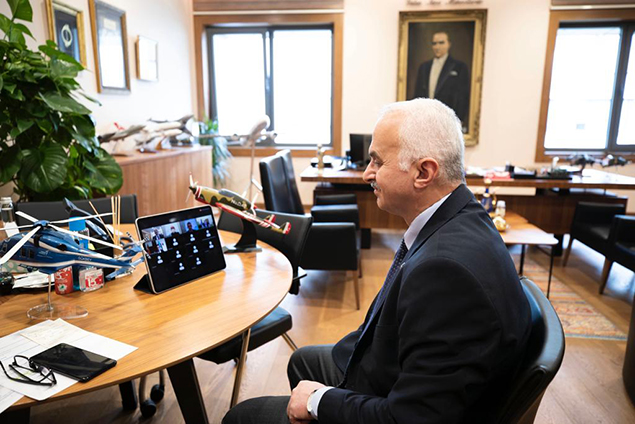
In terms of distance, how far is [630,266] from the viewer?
2936 mm

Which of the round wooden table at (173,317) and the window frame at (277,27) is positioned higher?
the window frame at (277,27)

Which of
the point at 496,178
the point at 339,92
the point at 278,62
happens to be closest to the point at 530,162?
the point at 496,178

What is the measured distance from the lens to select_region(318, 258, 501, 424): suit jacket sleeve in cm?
79

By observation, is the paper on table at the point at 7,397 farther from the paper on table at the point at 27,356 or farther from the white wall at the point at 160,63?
the white wall at the point at 160,63

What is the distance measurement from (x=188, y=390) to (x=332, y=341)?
4.39 feet

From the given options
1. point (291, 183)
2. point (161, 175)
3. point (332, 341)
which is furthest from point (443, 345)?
point (161, 175)

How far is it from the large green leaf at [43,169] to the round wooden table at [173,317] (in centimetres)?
128

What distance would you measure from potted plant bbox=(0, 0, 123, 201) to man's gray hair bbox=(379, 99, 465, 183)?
216 cm

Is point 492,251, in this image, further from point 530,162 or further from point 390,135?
point 530,162

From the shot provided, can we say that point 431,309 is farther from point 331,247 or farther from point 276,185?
point 276,185

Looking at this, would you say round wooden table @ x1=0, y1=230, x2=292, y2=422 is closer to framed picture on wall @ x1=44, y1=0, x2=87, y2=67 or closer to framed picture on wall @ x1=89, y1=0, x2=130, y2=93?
framed picture on wall @ x1=44, y1=0, x2=87, y2=67

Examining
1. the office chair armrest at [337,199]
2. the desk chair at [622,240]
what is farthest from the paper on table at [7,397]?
the desk chair at [622,240]

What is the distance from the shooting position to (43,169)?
2.47 m

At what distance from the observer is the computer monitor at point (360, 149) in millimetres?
4211
